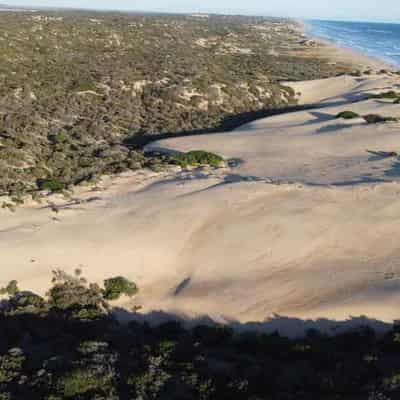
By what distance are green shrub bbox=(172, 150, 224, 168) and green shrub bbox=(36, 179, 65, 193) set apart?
7.06 metres

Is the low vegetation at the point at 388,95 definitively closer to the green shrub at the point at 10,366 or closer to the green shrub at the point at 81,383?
the green shrub at the point at 81,383

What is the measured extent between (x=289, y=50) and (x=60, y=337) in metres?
99.4

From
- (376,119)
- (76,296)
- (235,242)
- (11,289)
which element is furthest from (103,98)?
(76,296)

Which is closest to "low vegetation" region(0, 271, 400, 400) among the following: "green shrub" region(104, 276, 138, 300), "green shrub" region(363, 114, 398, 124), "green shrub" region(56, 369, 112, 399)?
"green shrub" region(56, 369, 112, 399)

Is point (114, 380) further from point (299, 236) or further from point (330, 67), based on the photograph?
point (330, 67)

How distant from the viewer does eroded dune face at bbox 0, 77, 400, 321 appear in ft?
47.2

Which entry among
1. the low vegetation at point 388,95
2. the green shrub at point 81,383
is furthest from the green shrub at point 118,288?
the low vegetation at point 388,95

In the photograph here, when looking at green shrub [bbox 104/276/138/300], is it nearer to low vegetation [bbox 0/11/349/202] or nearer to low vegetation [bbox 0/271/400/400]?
low vegetation [bbox 0/271/400/400]

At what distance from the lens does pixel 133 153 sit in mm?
27938

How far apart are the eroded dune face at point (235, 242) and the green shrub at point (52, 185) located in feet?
4.88

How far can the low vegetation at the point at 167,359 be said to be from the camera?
9.37 meters

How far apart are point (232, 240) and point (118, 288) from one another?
482 centimetres

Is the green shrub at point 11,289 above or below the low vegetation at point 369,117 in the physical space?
below

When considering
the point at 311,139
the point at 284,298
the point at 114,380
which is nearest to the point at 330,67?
the point at 311,139
